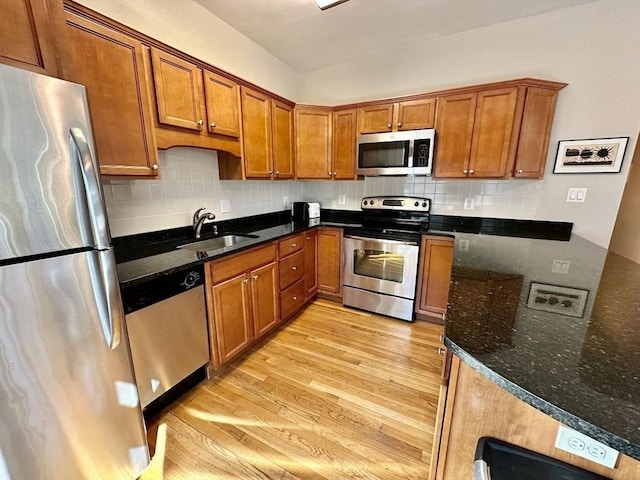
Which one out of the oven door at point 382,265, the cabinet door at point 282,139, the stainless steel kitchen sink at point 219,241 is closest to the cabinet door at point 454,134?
the oven door at point 382,265

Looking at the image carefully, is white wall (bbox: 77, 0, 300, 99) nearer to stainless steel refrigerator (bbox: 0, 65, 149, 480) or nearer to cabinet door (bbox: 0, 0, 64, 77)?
cabinet door (bbox: 0, 0, 64, 77)

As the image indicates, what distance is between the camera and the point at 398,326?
266 centimetres

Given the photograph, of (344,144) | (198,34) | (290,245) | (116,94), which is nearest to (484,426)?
(290,245)

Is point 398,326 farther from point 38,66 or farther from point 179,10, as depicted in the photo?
point 179,10

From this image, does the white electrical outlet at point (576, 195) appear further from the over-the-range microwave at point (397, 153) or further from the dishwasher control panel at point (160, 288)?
the dishwasher control panel at point (160, 288)

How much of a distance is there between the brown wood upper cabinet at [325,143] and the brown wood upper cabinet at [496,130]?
886 millimetres

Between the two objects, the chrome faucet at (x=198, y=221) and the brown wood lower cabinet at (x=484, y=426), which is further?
the chrome faucet at (x=198, y=221)

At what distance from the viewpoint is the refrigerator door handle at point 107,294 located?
3.43 ft

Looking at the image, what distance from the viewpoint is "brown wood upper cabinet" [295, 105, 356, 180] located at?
290 cm

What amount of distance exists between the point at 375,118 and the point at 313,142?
0.70 meters

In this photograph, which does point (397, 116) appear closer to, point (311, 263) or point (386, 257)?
point (386, 257)

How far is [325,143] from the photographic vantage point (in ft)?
9.81

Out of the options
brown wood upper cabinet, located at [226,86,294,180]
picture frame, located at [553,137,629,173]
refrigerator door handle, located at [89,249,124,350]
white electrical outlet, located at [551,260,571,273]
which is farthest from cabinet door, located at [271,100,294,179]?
picture frame, located at [553,137,629,173]

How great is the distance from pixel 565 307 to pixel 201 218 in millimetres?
2261
